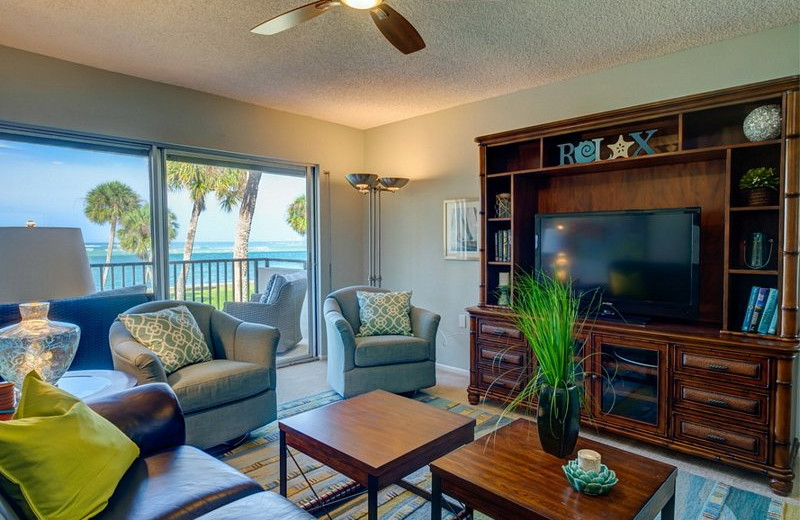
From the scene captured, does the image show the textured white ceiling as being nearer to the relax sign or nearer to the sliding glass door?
the relax sign

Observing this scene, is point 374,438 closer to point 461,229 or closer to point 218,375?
point 218,375

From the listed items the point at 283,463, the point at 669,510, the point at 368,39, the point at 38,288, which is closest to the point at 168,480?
the point at 283,463

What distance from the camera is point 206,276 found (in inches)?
167

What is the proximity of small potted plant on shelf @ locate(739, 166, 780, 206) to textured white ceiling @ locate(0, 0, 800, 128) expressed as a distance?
885 millimetres

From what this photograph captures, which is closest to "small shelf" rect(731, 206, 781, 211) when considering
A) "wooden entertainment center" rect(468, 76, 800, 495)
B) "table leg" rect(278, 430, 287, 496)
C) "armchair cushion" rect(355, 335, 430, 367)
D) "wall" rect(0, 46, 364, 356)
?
"wooden entertainment center" rect(468, 76, 800, 495)

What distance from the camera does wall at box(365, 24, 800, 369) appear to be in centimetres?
288

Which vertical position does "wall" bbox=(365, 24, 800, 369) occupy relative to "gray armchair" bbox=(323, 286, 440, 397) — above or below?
above

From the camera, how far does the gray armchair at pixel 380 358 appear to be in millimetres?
3506

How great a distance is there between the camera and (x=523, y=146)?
3797 millimetres

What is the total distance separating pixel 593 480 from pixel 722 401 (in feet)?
5.04

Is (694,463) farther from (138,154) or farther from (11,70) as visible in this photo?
(11,70)

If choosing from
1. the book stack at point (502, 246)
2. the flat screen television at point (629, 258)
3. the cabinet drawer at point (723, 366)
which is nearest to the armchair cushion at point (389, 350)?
the book stack at point (502, 246)

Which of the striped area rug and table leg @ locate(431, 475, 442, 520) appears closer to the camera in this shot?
table leg @ locate(431, 475, 442, 520)

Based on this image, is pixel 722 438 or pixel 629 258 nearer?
pixel 722 438
